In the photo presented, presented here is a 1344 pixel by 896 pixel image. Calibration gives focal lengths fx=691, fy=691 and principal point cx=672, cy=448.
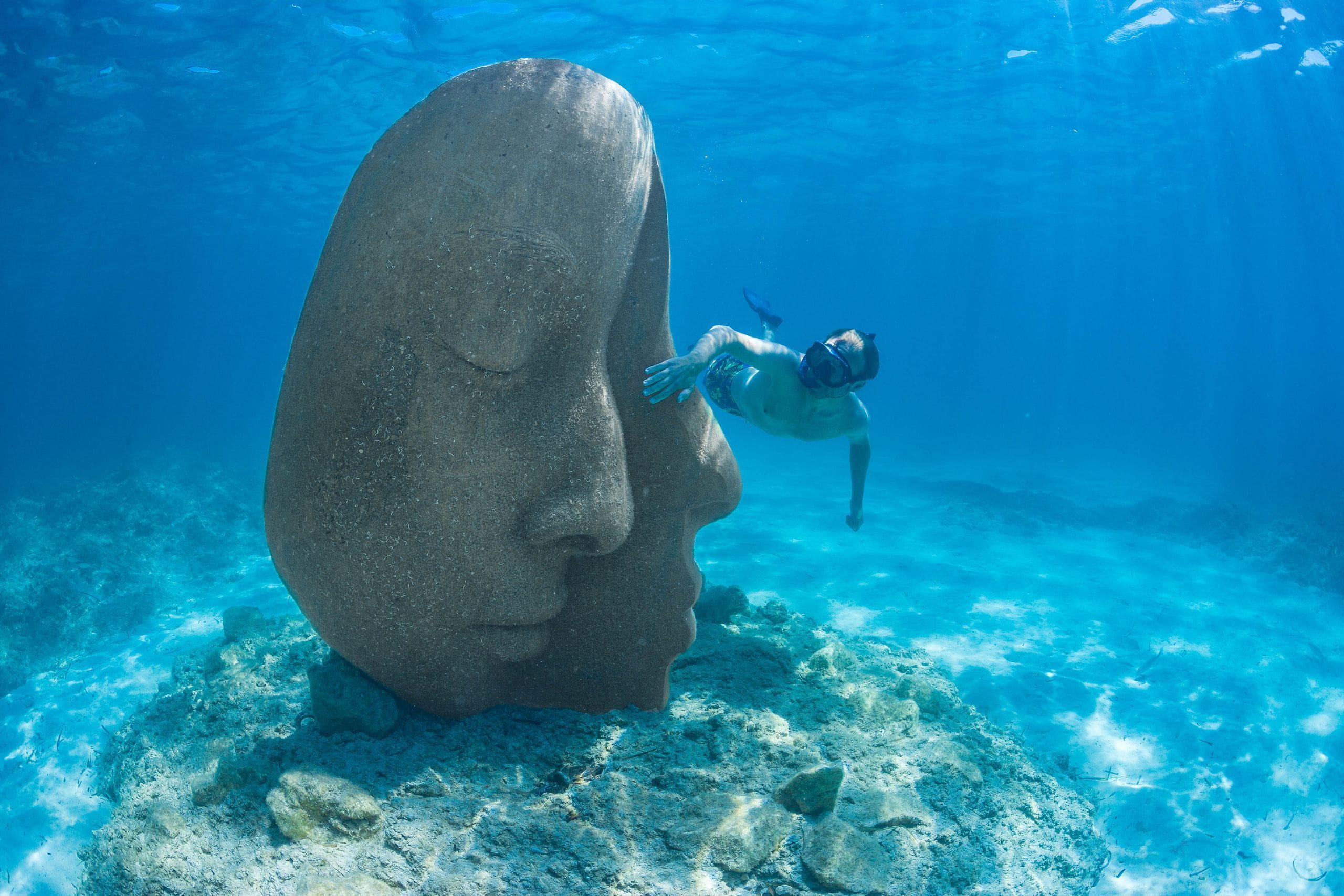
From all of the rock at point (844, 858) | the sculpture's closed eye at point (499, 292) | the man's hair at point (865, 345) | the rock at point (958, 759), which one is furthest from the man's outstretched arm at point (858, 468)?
the sculpture's closed eye at point (499, 292)

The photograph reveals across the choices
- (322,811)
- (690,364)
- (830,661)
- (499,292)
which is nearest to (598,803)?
(322,811)

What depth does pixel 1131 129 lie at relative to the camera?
2470 cm

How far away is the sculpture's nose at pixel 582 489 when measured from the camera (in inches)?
145

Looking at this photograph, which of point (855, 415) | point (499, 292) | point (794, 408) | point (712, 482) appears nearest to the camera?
point (499, 292)

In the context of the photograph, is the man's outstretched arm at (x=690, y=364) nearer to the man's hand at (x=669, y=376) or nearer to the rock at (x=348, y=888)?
the man's hand at (x=669, y=376)

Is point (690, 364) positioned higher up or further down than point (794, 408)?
higher up

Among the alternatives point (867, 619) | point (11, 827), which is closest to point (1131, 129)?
point (867, 619)

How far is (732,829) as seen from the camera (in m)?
3.30

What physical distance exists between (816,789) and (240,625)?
6491 mm

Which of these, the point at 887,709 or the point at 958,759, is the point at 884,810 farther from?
the point at 887,709

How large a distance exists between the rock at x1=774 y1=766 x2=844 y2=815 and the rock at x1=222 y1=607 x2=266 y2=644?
6.12 metres

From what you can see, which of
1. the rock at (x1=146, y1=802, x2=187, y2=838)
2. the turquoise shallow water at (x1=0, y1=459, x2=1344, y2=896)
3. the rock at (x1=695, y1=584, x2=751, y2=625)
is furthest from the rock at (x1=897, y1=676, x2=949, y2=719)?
the rock at (x1=146, y1=802, x2=187, y2=838)

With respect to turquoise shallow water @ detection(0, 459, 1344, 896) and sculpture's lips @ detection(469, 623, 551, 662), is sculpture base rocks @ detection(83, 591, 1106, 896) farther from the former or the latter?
turquoise shallow water @ detection(0, 459, 1344, 896)

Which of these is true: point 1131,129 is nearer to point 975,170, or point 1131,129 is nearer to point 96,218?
point 975,170
